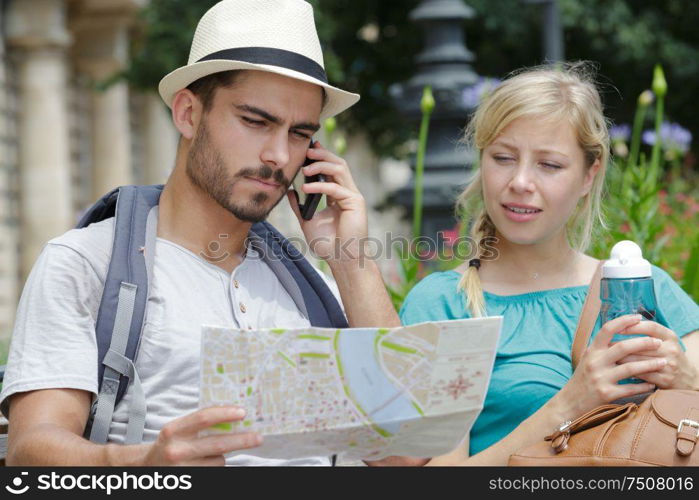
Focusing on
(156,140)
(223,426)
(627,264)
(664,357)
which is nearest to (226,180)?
(223,426)

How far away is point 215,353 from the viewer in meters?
1.87

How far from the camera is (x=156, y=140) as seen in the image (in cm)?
1997

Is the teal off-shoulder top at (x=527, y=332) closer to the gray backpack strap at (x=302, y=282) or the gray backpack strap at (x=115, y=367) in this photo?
the gray backpack strap at (x=302, y=282)

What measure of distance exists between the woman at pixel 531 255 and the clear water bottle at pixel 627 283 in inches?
5.5

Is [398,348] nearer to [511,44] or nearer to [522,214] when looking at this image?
[522,214]

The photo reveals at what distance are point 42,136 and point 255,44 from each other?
12116mm

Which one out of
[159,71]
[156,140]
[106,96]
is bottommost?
[159,71]

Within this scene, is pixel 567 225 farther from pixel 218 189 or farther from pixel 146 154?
pixel 146 154

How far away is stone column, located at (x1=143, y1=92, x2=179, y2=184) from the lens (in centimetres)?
1981

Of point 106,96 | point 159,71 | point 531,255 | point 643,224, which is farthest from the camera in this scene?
point 106,96

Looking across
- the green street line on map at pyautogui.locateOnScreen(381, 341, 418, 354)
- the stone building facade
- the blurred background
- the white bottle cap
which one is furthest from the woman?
the stone building facade

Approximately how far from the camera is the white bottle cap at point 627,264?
2.34m

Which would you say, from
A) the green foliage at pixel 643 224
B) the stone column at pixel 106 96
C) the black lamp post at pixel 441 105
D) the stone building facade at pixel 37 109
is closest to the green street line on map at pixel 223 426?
the green foliage at pixel 643 224

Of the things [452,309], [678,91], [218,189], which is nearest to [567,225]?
[452,309]
